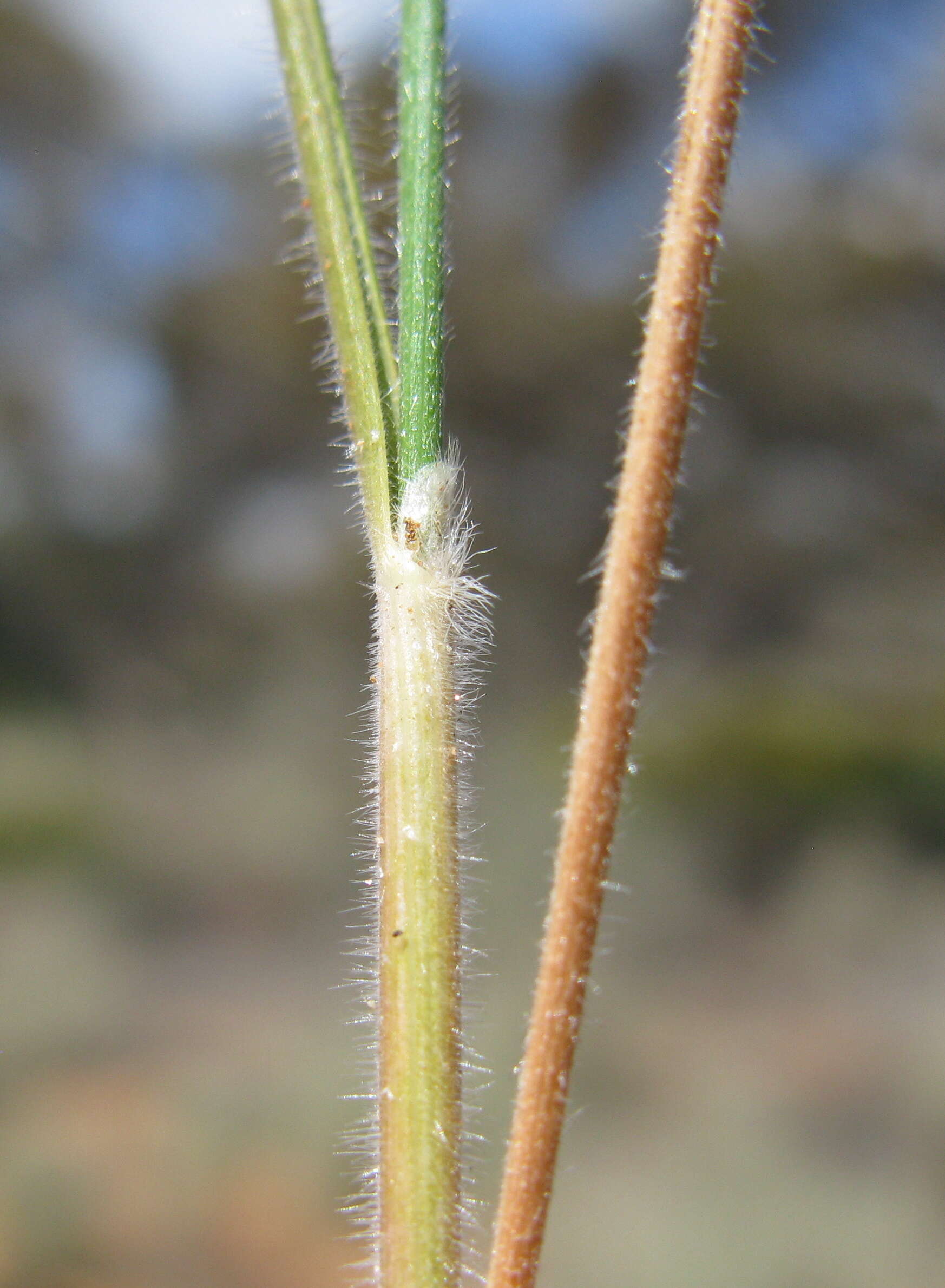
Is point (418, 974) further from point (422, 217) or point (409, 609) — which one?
point (422, 217)

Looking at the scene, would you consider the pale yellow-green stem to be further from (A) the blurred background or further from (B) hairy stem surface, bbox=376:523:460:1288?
(A) the blurred background

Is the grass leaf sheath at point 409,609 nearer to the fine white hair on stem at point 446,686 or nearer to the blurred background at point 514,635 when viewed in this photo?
the fine white hair on stem at point 446,686

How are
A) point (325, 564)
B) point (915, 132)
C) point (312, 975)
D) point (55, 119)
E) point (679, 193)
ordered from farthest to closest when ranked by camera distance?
point (325, 564)
point (55, 119)
point (312, 975)
point (915, 132)
point (679, 193)

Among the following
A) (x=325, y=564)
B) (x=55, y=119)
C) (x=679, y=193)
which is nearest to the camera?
(x=679, y=193)

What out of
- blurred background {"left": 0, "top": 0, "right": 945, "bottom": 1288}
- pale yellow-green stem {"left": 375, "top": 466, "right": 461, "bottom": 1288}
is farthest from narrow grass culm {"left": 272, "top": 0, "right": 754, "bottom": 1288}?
blurred background {"left": 0, "top": 0, "right": 945, "bottom": 1288}

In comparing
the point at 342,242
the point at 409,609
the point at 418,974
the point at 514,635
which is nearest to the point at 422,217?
the point at 342,242

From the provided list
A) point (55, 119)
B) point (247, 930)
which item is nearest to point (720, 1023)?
point (247, 930)

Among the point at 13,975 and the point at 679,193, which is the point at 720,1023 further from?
the point at 679,193
